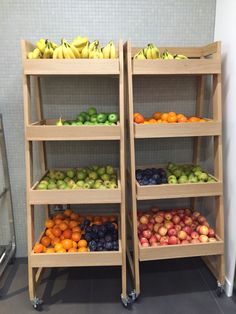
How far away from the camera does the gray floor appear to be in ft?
6.08

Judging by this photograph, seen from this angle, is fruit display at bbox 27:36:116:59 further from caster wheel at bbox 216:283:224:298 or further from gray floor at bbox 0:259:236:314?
caster wheel at bbox 216:283:224:298

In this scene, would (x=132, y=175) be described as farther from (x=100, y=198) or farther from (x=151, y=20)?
(x=151, y=20)

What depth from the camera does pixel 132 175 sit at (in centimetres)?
182

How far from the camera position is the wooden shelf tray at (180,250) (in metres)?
1.84

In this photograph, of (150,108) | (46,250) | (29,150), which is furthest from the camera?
(150,108)

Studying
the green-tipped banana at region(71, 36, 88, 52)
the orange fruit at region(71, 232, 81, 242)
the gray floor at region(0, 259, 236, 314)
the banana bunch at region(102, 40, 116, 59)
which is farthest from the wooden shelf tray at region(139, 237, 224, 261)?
the green-tipped banana at region(71, 36, 88, 52)

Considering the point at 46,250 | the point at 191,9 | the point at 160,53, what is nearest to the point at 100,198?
the point at 46,250

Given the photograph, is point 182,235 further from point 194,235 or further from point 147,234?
point 147,234

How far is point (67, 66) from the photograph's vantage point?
164cm

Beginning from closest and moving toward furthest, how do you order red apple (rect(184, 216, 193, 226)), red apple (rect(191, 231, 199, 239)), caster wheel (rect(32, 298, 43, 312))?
caster wheel (rect(32, 298, 43, 312)) < red apple (rect(191, 231, 199, 239)) < red apple (rect(184, 216, 193, 226))

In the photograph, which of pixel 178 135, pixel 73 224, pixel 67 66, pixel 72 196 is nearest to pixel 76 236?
pixel 73 224

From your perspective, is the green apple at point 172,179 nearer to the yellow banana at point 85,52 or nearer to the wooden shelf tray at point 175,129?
the wooden shelf tray at point 175,129

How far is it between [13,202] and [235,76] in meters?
1.86

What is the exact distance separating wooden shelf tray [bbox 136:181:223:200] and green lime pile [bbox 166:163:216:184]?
64 mm
